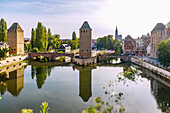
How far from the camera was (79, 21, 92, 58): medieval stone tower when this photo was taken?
3866 cm

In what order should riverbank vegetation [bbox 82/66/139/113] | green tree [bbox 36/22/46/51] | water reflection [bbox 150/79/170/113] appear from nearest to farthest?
riverbank vegetation [bbox 82/66/139/113] → water reflection [bbox 150/79/170/113] → green tree [bbox 36/22/46/51]

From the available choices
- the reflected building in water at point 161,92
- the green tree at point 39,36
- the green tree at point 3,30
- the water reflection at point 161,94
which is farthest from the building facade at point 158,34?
the green tree at point 3,30

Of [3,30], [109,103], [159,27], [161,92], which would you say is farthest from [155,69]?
[3,30]

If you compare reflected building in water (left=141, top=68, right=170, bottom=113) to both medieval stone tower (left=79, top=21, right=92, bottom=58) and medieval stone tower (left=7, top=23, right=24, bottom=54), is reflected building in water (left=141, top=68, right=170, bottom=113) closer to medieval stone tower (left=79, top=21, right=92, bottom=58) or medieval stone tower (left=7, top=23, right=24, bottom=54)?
medieval stone tower (left=79, top=21, right=92, bottom=58)

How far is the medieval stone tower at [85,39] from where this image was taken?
127 ft

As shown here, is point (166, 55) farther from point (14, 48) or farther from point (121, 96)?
point (14, 48)

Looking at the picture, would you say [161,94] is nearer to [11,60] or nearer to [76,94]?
[76,94]

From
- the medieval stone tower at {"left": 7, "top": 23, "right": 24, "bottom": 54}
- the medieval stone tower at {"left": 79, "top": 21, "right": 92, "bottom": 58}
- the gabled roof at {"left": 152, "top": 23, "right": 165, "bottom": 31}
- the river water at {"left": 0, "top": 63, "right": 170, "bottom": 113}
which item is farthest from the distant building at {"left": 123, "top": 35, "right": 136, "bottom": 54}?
the medieval stone tower at {"left": 7, "top": 23, "right": 24, "bottom": 54}

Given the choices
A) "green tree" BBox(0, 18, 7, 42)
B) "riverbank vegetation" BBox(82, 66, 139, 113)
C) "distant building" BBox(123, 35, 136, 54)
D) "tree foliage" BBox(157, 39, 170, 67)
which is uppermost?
"green tree" BBox(0, 18, 7, 42)

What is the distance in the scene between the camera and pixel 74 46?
76.1 m

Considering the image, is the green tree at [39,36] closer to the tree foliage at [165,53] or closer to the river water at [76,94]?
the river water at [76,94]

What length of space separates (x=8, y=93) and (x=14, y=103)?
3481 millimetres

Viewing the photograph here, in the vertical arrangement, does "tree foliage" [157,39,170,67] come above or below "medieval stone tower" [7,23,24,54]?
below

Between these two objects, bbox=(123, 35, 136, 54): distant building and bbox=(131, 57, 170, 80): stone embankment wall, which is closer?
bbox=(131, 57, 170, 80): stone embankment wall
